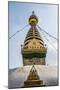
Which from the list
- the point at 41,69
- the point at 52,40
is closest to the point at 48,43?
the point at 52,40

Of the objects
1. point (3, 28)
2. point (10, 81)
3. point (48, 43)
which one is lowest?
point (10, 81)

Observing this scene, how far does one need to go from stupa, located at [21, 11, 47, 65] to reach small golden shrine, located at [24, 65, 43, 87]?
0.09 metres

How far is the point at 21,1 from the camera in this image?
213 centimetres

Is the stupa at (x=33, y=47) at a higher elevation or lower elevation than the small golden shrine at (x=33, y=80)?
higher

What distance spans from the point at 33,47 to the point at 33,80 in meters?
0.32

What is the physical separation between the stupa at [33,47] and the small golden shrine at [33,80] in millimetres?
86

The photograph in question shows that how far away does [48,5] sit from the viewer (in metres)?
2.20

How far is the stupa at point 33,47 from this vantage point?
214cm

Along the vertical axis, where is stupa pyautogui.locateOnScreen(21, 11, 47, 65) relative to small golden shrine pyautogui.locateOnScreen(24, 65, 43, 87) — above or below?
above

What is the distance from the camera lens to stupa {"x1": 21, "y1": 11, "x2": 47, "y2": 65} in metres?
2.14

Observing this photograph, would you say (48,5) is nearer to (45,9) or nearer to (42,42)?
(45,9)

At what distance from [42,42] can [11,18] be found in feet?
1.25

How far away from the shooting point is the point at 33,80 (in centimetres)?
215

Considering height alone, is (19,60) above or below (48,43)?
below
